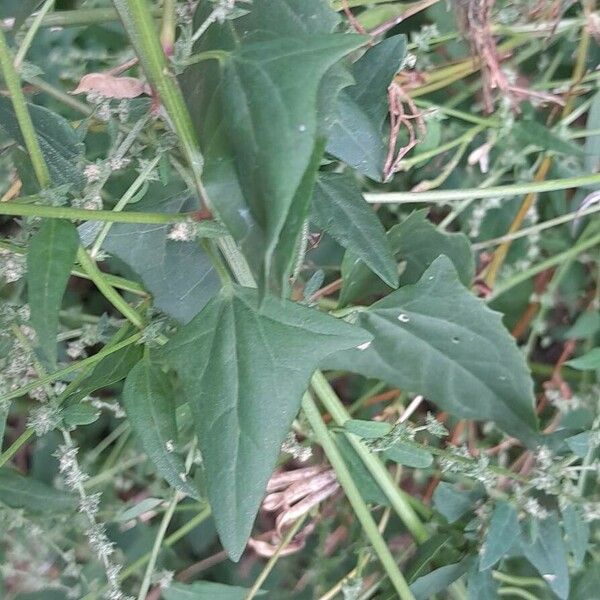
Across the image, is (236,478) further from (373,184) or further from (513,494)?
(373,184)

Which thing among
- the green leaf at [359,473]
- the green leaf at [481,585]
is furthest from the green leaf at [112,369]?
the green leaf at [481,585]

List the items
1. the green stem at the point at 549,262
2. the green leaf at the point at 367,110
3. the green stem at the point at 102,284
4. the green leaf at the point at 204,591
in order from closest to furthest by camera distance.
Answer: the green stem at the point at 102,284 → the green leaf at the point at 367,110 → the green leaf at the point at 204,591 → the green stem at the point at 549,262

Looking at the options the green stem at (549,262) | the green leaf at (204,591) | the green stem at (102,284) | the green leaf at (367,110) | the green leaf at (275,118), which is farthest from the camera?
the green stem at (549,262)

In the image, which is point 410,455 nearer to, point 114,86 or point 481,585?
point 481,585

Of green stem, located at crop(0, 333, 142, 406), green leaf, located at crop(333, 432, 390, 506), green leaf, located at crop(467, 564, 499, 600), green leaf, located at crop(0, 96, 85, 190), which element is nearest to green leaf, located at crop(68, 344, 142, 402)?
green stem, located at crop(0, 333, 142, 406)

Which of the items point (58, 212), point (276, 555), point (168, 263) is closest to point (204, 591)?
point (276, 555)

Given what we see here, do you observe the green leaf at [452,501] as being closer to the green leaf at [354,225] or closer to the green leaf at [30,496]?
the green leaf at [354,225]

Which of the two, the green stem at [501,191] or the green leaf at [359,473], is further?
the green leaf at [359,473]
